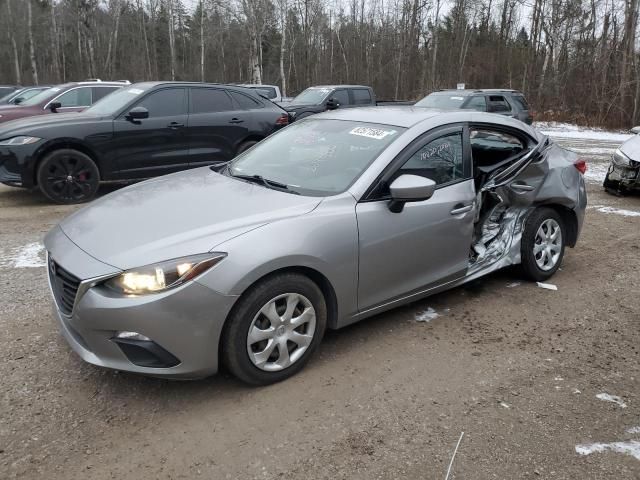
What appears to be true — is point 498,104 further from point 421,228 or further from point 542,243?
point 421,228

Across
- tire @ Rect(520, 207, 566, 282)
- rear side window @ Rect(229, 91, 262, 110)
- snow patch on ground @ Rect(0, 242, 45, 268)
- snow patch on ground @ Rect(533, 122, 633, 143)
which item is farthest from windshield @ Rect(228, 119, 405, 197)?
snow patch on ground @ Rect(533, 122, 633, 143)

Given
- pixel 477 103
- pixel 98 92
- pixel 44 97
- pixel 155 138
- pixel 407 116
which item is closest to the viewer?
pixel 407 116

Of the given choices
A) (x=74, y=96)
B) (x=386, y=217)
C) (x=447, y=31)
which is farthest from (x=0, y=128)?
(x=447, y=31)

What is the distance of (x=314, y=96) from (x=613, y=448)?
13848 mm

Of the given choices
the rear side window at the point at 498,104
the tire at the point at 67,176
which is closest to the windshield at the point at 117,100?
the tire at the point at 67,176

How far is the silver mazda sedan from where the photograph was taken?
271cm

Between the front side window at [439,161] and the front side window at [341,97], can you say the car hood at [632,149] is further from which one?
the front side window at [341,97]

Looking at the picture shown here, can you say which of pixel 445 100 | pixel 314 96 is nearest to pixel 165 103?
pixel 314 96

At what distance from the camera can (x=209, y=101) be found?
8.53 meters

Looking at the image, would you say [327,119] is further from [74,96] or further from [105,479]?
[74,96]

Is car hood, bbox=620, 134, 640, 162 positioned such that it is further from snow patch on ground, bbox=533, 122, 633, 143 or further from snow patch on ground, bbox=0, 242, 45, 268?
snow patch on ground, bbox=533, 122, 633, 143

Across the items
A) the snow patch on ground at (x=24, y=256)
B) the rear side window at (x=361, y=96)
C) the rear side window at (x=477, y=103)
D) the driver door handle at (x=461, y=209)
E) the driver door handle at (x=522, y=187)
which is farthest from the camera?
the rear side window at (x=361, y=96)

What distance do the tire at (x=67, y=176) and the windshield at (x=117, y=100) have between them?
83cm

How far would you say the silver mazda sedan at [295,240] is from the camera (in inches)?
107
